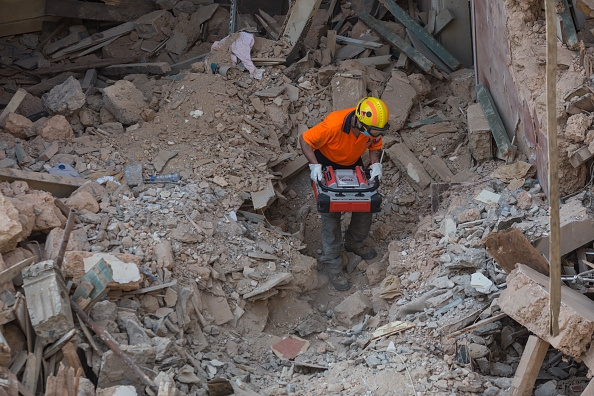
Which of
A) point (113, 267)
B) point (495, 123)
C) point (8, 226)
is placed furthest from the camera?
point (495, 123)

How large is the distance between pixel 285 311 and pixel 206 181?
1837 millimetres

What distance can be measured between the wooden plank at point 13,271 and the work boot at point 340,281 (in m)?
3.45

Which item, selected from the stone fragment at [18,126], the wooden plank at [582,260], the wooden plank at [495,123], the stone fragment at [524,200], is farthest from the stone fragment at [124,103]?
the wooden plank at [582,260]

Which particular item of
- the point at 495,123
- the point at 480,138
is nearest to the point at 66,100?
the point at 480,138

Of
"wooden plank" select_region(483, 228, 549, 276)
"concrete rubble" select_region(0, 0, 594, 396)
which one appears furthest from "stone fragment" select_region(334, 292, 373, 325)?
"wooden plank" select_region(483, 228, 549, 276)

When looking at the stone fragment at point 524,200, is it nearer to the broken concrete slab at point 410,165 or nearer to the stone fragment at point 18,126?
the broken concrete slab at point 410,165

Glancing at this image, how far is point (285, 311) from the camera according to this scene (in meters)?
5.80

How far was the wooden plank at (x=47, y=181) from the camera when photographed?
5.25 metres

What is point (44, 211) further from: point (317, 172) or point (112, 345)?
point (317, 172)

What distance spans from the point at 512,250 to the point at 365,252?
2.75 m

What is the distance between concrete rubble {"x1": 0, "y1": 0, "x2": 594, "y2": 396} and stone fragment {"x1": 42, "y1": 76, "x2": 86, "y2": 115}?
0.09 ft

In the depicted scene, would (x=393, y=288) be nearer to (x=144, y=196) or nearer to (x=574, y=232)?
(x=574, y=232)

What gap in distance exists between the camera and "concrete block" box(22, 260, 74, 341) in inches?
148

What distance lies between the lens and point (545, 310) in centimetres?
379
